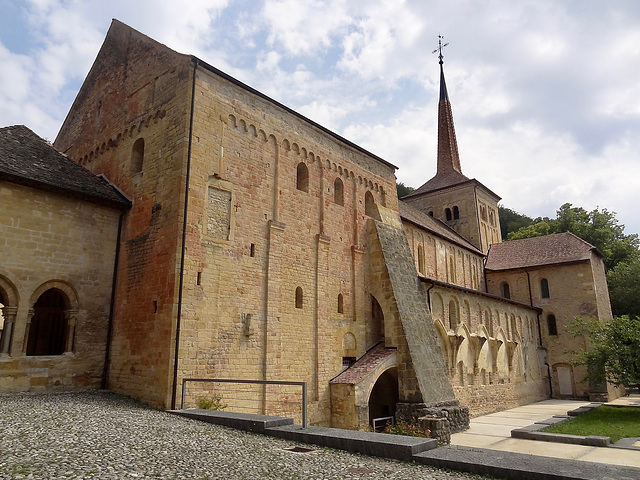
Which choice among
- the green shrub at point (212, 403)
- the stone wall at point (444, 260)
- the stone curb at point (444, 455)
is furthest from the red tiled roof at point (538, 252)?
the stone curb at point (444, 455)

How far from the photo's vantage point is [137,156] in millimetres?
15055

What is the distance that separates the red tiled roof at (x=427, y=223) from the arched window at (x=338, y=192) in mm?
6103

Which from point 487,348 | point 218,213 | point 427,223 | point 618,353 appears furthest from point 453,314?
point 218,213

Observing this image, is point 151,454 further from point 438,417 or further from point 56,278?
point 438,417

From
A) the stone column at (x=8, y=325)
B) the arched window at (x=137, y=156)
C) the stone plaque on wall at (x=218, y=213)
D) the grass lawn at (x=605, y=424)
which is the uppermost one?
the arched window at (x=137, y=156)

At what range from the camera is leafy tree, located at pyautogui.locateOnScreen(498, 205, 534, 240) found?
58.6 metres

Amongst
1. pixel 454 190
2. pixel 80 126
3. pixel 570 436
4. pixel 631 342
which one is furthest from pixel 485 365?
pixel 80 126

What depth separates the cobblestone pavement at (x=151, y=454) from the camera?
18.5 ft

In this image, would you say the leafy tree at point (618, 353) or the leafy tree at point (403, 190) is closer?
the leafy tree at point (618, 353)

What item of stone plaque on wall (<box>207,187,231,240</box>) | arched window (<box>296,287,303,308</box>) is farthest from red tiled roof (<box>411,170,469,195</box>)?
stone plaque on wall (<box>207,187,231,240</box>)

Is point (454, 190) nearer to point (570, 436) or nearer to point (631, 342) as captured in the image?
point (631, 342)

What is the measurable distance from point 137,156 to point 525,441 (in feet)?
50.1

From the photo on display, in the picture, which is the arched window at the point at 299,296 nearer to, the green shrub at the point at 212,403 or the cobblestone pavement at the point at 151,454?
the green shrub at the point at 212,403

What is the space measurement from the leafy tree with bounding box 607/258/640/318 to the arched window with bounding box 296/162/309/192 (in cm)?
3129
